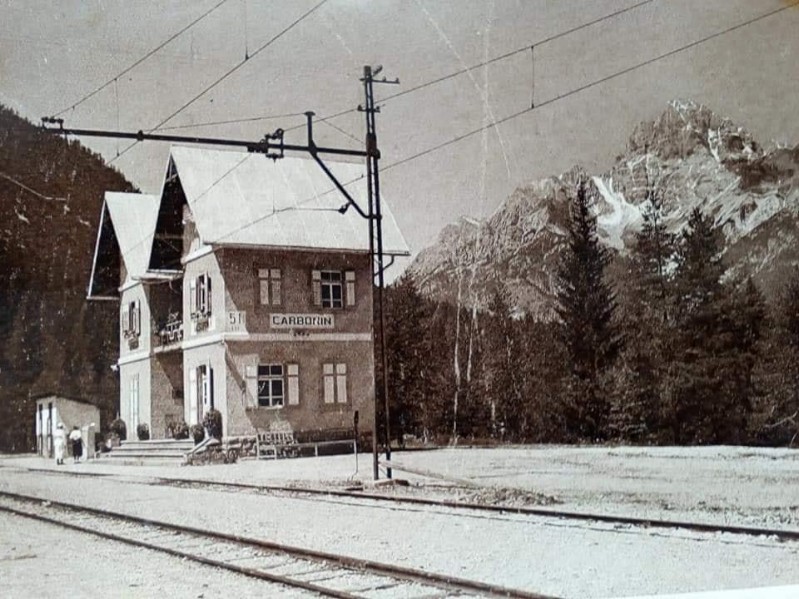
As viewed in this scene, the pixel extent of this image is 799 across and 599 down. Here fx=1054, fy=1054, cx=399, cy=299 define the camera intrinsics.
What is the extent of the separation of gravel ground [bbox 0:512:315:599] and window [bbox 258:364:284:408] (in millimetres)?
785

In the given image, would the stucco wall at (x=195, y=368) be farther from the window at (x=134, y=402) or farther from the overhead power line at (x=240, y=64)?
the overhead power line at (x=240, y=64)

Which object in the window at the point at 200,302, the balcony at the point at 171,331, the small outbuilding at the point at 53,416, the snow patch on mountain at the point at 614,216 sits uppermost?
the snow patch on mountain at the point at 614,216

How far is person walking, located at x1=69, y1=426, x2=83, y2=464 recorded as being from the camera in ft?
12.4

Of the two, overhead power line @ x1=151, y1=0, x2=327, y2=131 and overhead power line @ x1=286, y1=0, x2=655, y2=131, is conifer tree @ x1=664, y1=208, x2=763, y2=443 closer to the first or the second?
overhead power line @ x1=286, y1=0, x2=655, y2=131

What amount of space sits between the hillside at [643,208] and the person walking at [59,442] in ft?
5.88

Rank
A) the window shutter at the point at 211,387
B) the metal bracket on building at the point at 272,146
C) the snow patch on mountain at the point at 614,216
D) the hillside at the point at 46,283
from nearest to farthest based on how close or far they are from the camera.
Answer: the hillside at the point at 46,283 → the window shutter at the point at 211,387 → the metal bracket on building at the point at 272,146 → the snow patch on mountain at the point at 614,216

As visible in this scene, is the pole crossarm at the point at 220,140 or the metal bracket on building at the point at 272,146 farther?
the metal bracket on building at the point at 272,146

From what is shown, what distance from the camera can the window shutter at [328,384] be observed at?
14.8 feet

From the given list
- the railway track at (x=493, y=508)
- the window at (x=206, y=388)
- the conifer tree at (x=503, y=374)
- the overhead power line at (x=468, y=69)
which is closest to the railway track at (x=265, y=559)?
the railway track at (x=493, y=508)

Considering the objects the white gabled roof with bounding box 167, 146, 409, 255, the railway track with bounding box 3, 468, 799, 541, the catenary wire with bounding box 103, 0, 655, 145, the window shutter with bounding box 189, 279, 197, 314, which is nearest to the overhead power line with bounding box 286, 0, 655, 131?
the catenary wire with bounding box 103, 0, 655, 145

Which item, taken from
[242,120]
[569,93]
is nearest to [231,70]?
[242,120]

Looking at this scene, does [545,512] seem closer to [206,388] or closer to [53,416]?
[206,388]

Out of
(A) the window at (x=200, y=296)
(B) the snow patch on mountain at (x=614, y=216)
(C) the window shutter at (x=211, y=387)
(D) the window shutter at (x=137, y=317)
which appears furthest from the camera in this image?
(B) the snow patch on mountain at (x=614, y=216)

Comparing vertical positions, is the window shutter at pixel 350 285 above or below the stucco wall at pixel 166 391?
above
